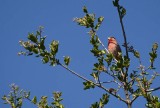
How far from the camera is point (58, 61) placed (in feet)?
19.3

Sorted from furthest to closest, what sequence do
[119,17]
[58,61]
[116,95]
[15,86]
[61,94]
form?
[15,86] → [61,94] → [58,61] → [116,95] → [119,17]

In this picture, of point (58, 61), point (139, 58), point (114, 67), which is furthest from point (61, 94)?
point (139, 58)

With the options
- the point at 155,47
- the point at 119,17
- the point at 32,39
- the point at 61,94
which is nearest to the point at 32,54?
the point at 32,39

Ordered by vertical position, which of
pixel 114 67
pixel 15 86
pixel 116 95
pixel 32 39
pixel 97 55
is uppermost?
pixel 15 86

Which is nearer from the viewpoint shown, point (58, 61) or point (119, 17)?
point (119, 17)

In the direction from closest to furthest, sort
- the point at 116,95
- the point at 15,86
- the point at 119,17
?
the point at 119,17 < the point at 116,95 < the point at 15,86

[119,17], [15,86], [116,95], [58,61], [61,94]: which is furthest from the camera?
[15,86]

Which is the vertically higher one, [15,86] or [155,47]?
[15,86]

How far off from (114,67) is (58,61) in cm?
121

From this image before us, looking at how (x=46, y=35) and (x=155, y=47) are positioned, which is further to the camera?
(x=46, y=35)

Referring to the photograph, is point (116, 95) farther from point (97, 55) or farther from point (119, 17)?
point (119, 17)

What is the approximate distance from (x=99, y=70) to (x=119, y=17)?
1483 millimetres

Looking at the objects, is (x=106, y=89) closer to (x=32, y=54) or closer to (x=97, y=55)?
(x=97, y=55)

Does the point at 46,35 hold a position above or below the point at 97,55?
above
